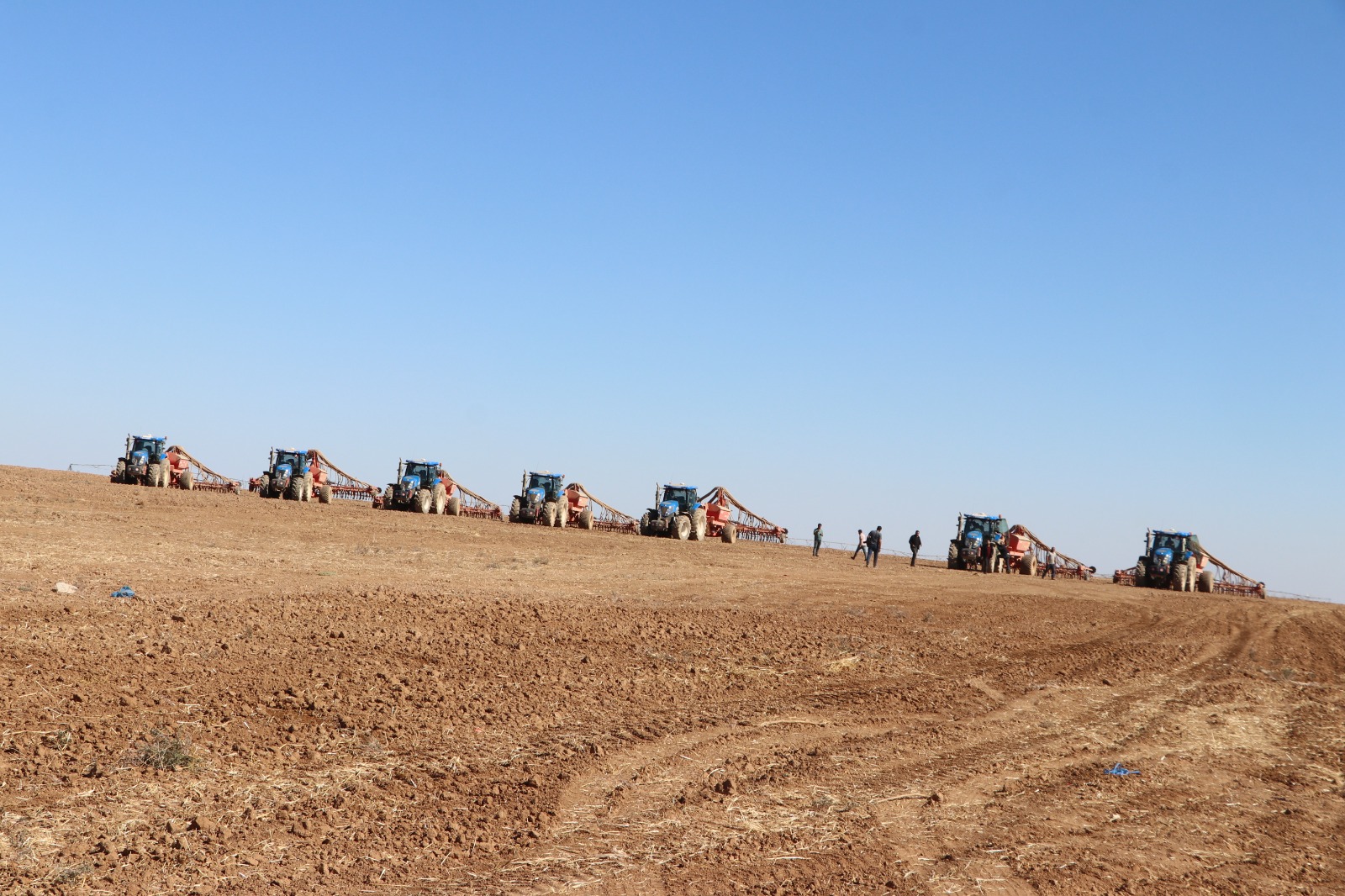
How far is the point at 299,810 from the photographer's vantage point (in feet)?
22.6

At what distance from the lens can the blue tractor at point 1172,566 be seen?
45.8 meters

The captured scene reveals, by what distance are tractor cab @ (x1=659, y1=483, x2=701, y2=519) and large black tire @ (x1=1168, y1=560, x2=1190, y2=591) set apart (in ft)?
66.8

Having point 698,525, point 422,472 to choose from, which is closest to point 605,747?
point 698,525

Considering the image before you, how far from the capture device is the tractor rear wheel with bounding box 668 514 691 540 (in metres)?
45.0

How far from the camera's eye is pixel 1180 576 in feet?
150

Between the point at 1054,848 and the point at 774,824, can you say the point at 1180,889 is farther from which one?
the point at 774,824

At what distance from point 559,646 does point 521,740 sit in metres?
4.06

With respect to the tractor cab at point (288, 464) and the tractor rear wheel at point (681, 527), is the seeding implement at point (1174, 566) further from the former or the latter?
the tractor cab at point (288, 464)

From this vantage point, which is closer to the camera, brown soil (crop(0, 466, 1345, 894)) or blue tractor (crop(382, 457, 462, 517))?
brown soil (crop(0, 466, 1345, 894))

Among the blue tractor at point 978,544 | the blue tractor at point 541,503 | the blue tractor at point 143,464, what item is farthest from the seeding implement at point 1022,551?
the blue tractor at point 143,464

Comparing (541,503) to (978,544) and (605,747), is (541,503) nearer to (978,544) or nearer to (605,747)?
(978,544)

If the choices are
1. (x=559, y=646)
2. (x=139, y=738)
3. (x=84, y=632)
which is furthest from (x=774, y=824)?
(x=84, y=632)

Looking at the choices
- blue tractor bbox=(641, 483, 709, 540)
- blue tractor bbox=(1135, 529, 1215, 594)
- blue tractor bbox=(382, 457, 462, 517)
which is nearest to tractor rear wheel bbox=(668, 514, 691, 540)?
blue tractor bbox=(641, 483, 709, 540)

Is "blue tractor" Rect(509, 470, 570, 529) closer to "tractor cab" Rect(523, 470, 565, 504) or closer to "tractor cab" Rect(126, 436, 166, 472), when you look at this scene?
"tractor cab" Rect(523, 470, 565, 504)
